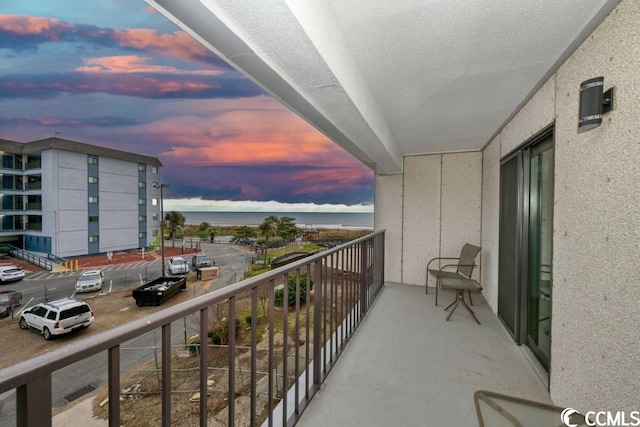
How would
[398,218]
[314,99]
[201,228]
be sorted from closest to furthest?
[314,99] < [398,218] < [201,228]

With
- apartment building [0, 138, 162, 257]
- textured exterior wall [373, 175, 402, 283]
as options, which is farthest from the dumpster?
textured exterior wall [373, 175, 402, 283]

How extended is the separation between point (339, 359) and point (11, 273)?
777 centimetres

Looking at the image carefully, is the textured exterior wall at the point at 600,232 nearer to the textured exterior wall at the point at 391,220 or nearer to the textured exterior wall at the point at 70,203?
the textured exterior wall at the point at 391,220

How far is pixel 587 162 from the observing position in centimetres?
143

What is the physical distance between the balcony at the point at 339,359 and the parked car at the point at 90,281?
20.8 ft

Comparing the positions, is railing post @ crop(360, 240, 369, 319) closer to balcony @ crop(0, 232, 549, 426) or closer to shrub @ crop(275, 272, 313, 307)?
balcony @ crop(0, 232, 549, 426)

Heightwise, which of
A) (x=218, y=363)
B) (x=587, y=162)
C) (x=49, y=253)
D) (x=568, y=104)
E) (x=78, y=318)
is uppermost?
(x=568, y=104)

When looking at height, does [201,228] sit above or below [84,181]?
below

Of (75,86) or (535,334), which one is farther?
(75,86)

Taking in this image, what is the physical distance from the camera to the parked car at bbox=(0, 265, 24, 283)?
18.2 ft

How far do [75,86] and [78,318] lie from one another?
48.5 ft

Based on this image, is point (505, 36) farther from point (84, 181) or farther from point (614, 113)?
point (84, 181)

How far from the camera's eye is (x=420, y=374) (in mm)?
2082

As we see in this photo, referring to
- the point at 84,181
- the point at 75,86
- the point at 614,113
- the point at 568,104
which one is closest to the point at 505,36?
the point at 568,104
